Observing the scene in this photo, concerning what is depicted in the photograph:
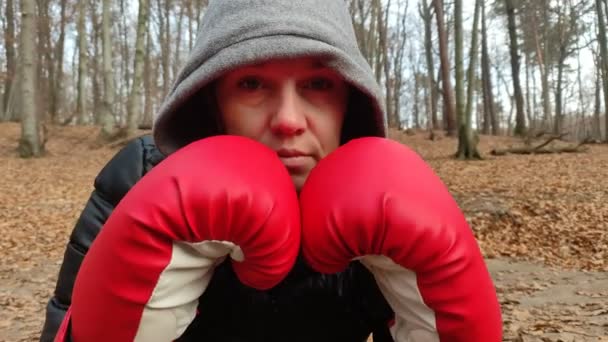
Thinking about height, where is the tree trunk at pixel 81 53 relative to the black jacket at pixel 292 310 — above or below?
above

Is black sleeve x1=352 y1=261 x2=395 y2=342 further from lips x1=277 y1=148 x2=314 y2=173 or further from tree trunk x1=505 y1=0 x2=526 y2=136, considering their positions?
tree trunk x1=505 y1=0 x2=526 y2=136

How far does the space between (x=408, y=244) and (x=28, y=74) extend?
958cm

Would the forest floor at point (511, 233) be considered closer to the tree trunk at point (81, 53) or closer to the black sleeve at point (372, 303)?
the black sleeve at point (372, 303)

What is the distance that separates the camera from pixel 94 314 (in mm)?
826

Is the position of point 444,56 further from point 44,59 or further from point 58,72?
point 44,59

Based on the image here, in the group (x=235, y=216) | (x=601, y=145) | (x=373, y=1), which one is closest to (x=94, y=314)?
(x=235, y=216)

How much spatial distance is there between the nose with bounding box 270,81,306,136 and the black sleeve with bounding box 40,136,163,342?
0.49 m

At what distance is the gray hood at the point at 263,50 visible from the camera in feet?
3.69

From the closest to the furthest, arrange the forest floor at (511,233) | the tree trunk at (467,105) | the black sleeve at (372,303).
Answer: the black sleeve at (372,303), the forest floor at (511,233), the tree trunk at (467,105)

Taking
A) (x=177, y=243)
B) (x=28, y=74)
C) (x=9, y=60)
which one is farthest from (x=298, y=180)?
(x=9, y=60)

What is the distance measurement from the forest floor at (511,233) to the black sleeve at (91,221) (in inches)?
79.2

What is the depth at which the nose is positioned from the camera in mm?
1083

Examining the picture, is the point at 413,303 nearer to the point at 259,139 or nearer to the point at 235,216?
the point at 235,216


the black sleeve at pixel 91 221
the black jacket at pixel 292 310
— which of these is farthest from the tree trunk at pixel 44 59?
the black jacket at pixel 292 310
